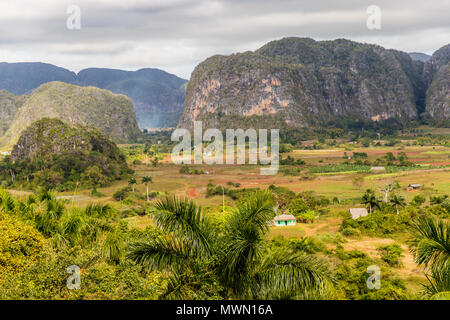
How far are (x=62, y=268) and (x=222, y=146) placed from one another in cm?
9735

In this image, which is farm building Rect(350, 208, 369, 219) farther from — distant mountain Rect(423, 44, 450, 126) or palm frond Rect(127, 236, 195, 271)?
distant mountain Rect(423, 44, 450, 126)

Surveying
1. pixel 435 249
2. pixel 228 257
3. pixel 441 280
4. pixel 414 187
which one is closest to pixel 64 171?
pixel 414 187

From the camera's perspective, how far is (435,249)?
252 inches

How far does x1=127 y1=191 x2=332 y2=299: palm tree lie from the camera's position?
19.7ft

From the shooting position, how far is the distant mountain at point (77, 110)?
138m

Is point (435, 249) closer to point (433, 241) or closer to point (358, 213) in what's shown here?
point (433, 241)

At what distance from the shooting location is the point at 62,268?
7691 mm

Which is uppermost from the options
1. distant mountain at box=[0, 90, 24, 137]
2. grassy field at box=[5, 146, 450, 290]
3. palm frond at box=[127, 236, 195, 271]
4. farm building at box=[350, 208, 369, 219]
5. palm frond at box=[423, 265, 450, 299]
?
distant mountain at box=[0, 90, 24, 137]

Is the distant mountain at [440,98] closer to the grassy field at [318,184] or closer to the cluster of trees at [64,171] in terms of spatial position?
the grassy field at [318,184]

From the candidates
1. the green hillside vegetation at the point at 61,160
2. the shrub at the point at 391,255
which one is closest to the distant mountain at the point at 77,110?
the green hillside vegetation at the point at 61,160

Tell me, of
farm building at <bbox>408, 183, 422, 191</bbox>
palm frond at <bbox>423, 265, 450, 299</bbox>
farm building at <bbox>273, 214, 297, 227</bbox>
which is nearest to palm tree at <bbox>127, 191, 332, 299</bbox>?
palm frond at <bbox>423, 265, 450, 299</bbox>

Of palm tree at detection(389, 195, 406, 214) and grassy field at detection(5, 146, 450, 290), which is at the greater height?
palm tree at detection(389, 195, 406, 214)

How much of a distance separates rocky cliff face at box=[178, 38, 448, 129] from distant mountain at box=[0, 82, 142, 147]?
2366 centimetres
